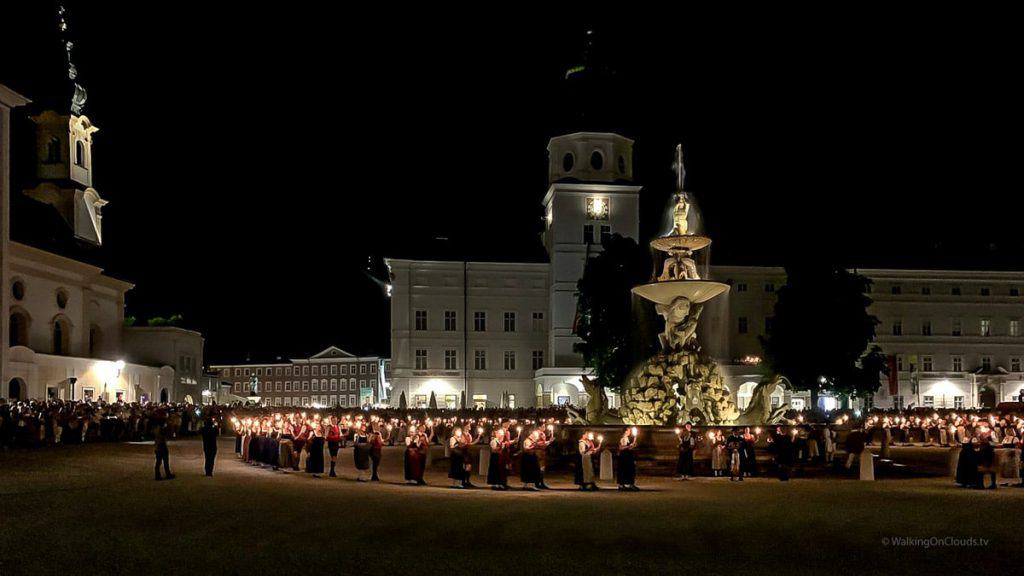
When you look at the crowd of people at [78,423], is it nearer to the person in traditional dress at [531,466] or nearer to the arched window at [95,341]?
the person in traditional dress at [531,466]

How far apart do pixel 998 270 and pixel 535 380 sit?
1393 inches

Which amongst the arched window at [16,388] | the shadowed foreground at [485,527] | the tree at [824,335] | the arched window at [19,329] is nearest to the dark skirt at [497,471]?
the shadowed foreground at [485,527]

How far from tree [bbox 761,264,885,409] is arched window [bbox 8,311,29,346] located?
3908 cm

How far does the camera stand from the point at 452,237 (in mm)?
76062

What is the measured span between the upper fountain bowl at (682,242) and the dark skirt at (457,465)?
10.3m

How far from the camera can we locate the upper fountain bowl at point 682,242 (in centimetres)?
2819

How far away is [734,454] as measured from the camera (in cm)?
2256

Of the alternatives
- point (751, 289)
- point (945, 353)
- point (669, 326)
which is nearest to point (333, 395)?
point (751, 289)

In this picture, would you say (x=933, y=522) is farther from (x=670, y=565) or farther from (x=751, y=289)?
(x=751, y=289)

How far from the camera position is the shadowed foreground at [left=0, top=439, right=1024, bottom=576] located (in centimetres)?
1128

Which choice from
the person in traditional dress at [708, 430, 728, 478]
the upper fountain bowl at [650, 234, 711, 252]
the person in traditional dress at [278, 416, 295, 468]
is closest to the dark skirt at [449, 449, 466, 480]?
the person in traditional dress at [708, 430, 728, 478]

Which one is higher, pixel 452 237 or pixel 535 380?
pixel 452 237

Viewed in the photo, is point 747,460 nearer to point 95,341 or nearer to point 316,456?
point 316,456

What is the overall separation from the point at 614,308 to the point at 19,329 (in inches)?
→ 1209
